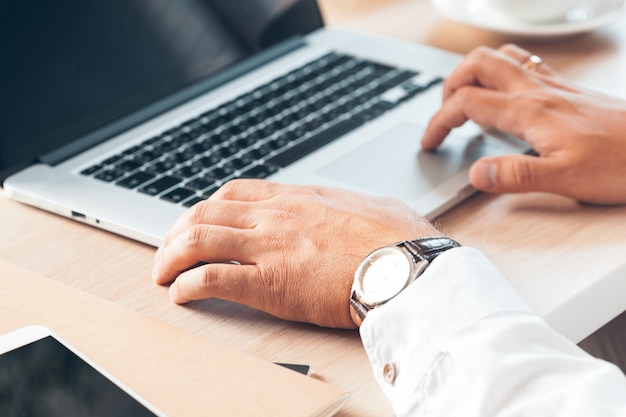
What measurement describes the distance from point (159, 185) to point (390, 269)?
31cm

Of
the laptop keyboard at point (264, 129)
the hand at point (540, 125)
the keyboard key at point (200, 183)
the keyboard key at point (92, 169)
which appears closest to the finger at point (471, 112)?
the hand at point (540, 125)

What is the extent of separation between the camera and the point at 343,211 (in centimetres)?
76

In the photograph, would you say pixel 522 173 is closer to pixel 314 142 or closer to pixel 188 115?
pixel 314 142

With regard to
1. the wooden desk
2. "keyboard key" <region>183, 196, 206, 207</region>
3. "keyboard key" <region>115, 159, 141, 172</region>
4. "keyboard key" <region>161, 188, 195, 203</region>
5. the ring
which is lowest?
the wooden desk

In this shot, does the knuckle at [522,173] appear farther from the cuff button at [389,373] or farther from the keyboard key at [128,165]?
the keyboard key at [128,165]

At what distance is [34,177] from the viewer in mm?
932

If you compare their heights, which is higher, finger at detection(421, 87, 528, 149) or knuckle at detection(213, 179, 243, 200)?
knuckle at detection(213, 179, 243, 200)

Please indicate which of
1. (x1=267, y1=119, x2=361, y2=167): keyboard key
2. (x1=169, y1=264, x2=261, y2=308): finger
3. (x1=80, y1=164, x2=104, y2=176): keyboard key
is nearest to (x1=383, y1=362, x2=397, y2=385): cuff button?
(x1=169, y1=264, x2=261, y2=308): finger

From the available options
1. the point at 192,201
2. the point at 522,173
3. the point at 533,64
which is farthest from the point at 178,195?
the point at 533,64

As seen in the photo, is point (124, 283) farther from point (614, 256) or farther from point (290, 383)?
point (614, 256)

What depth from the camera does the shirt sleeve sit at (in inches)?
22.9

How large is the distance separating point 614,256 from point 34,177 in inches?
23.4

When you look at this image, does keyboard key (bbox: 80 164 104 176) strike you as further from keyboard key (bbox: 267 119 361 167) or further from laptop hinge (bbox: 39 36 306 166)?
keyboard key (bbox: 267 119 361 167)

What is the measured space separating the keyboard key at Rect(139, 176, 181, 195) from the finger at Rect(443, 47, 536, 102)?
0.33 m
